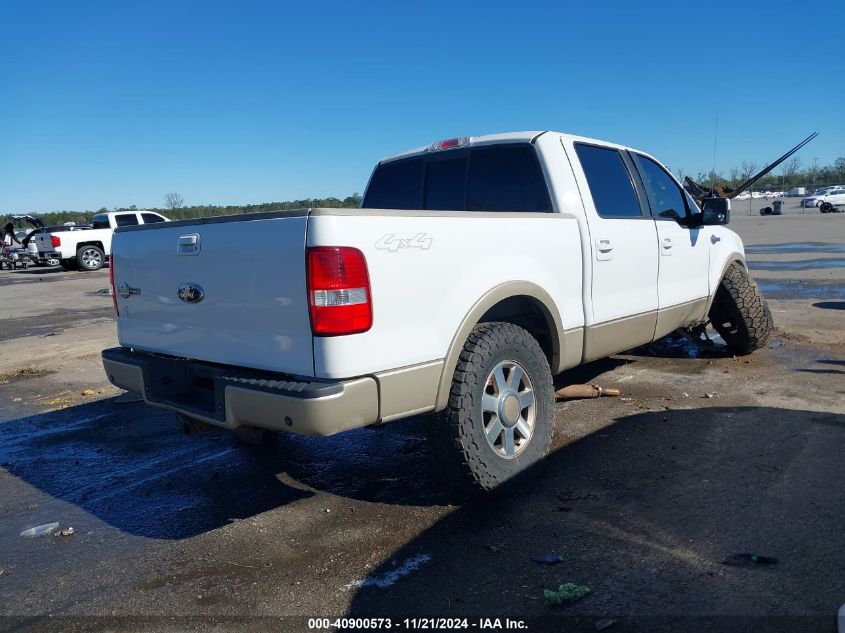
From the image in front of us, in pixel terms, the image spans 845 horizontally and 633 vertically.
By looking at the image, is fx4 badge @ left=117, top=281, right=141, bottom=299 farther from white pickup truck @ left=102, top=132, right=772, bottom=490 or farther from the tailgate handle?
the tailgate handle

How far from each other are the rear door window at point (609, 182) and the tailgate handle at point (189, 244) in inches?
103

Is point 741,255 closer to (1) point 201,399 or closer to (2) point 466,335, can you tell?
(2) point 466,335

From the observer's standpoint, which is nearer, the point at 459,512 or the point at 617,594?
the point at 617,594

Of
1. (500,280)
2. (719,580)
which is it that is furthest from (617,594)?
(500,280)

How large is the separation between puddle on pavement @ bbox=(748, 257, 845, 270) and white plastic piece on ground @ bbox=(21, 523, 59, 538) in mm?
14264

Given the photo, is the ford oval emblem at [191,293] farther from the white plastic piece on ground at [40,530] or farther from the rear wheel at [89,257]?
the rear wheel at [89,257]

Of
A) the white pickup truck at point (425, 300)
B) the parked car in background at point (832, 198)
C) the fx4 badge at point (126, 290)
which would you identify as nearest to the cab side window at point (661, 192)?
the white pickup truck at point (425, 300)

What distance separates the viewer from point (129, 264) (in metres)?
3.84

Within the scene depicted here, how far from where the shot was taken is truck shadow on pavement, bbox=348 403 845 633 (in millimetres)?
2586

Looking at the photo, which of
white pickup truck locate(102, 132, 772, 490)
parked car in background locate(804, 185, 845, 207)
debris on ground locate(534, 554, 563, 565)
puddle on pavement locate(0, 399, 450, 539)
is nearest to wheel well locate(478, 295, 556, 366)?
white pickup truck locate(102, 132, 772, 490)

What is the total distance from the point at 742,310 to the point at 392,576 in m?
4.82

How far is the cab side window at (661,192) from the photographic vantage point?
5.24 m

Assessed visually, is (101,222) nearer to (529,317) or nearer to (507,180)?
(507,180)

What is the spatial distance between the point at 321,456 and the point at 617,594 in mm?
2442
